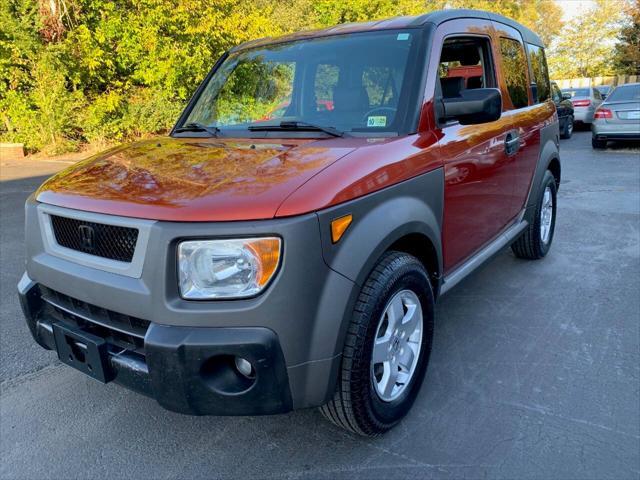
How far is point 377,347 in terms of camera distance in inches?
91.1

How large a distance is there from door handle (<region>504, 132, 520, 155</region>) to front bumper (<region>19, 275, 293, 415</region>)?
2452mm

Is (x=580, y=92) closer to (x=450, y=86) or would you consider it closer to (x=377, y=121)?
(x=450, y=86)

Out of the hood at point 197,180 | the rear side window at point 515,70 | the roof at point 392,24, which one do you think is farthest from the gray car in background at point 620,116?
the hood at point 197,180

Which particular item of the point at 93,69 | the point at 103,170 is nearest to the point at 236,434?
the point at 103,170

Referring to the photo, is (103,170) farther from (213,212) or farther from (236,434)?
(236,434)

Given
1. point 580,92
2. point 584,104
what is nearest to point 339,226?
point 584,104

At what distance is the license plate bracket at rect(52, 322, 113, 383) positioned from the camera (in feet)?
6.76

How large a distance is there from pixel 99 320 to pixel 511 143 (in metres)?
2.92

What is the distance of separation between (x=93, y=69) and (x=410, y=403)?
13.5m

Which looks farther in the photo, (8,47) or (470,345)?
(8,47)

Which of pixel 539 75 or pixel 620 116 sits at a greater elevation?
pixel 539 75

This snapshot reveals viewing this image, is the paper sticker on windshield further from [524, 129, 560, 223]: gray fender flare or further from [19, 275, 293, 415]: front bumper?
[524, 129, 560, 223]: gray fender flare

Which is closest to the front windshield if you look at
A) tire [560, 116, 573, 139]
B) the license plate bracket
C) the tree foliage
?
the license plate bracket

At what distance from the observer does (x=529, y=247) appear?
4.65m
